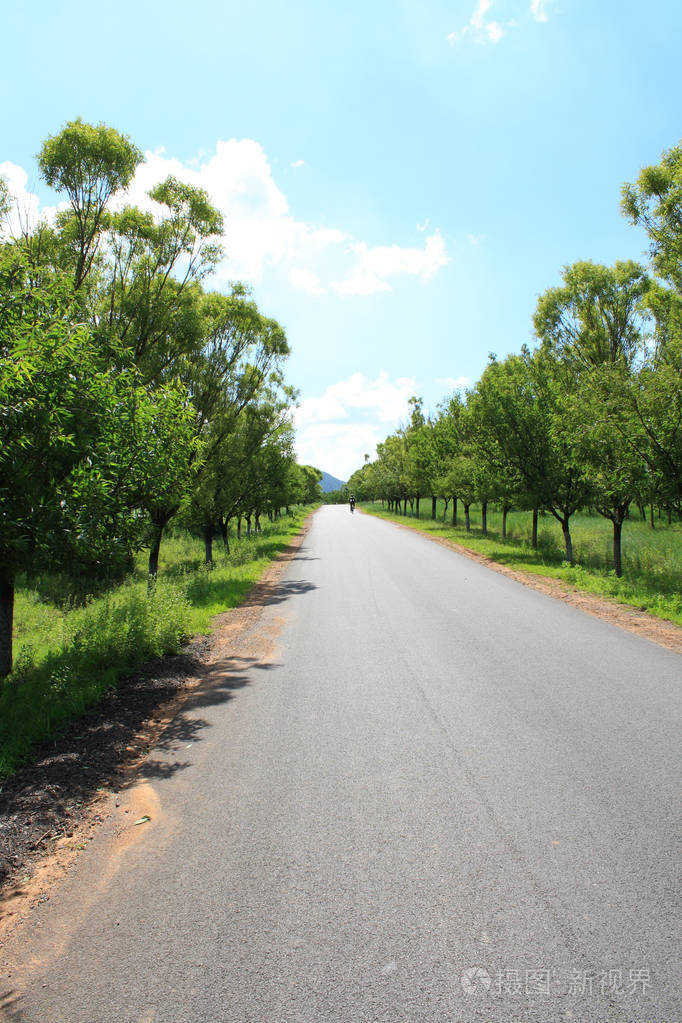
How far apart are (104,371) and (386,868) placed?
7.81m

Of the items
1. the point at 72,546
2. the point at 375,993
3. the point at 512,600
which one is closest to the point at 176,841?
the point at 375,993

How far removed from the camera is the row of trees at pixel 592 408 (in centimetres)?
1223

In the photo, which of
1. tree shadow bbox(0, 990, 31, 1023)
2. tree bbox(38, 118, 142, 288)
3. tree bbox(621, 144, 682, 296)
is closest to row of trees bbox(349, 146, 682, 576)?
tree bbox(621, 144, 682, 296)

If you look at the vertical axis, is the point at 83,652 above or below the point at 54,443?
below

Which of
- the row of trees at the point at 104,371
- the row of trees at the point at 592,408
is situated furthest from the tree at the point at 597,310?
the row of trees at the point at 104,371

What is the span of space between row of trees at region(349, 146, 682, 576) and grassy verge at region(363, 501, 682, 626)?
3.33 feet

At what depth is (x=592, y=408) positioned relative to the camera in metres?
13.7

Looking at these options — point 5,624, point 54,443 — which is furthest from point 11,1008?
point 5,624

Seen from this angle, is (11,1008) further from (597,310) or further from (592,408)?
(597,310)

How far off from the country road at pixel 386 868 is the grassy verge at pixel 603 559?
6078 mm

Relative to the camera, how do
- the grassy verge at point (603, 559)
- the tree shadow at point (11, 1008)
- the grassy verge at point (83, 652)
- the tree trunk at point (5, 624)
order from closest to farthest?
the tree shadow at point (11, 1008), the grassy verge at point (83, 652), the tree trunk at point (5, 624), the grassy verge at point (603, 559)

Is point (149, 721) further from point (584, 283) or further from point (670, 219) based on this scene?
point (584, 283)

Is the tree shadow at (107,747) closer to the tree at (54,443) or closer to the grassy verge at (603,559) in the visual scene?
the tree at (54,443)

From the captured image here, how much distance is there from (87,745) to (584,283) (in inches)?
1171
